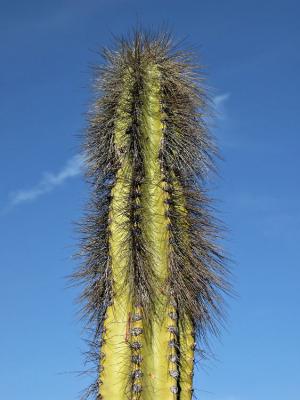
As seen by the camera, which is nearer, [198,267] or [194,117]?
[198,267]

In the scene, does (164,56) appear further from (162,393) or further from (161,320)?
(162,393)

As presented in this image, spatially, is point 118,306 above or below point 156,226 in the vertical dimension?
below

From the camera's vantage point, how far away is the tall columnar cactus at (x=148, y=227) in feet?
15.2

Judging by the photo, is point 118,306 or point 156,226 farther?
point 156,226

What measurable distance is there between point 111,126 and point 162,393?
Answer: 2.01 m

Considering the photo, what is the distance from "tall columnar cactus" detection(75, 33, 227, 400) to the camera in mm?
4621

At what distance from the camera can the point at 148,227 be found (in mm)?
4957

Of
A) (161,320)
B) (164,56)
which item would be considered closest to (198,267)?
(161,320)

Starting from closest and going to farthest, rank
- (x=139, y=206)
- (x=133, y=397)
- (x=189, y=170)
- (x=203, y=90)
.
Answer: (x=133, y=397) < (x=139, y=206) < (x=189, y=170) < (x=203, y=90)

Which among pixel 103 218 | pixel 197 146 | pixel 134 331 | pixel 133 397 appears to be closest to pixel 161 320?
pixel 134 331

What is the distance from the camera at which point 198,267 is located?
498 cm

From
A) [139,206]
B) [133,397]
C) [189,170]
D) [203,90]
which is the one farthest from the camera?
[203,90]

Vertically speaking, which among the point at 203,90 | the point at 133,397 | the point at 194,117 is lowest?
the point at 133,397

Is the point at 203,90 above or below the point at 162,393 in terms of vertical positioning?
above
